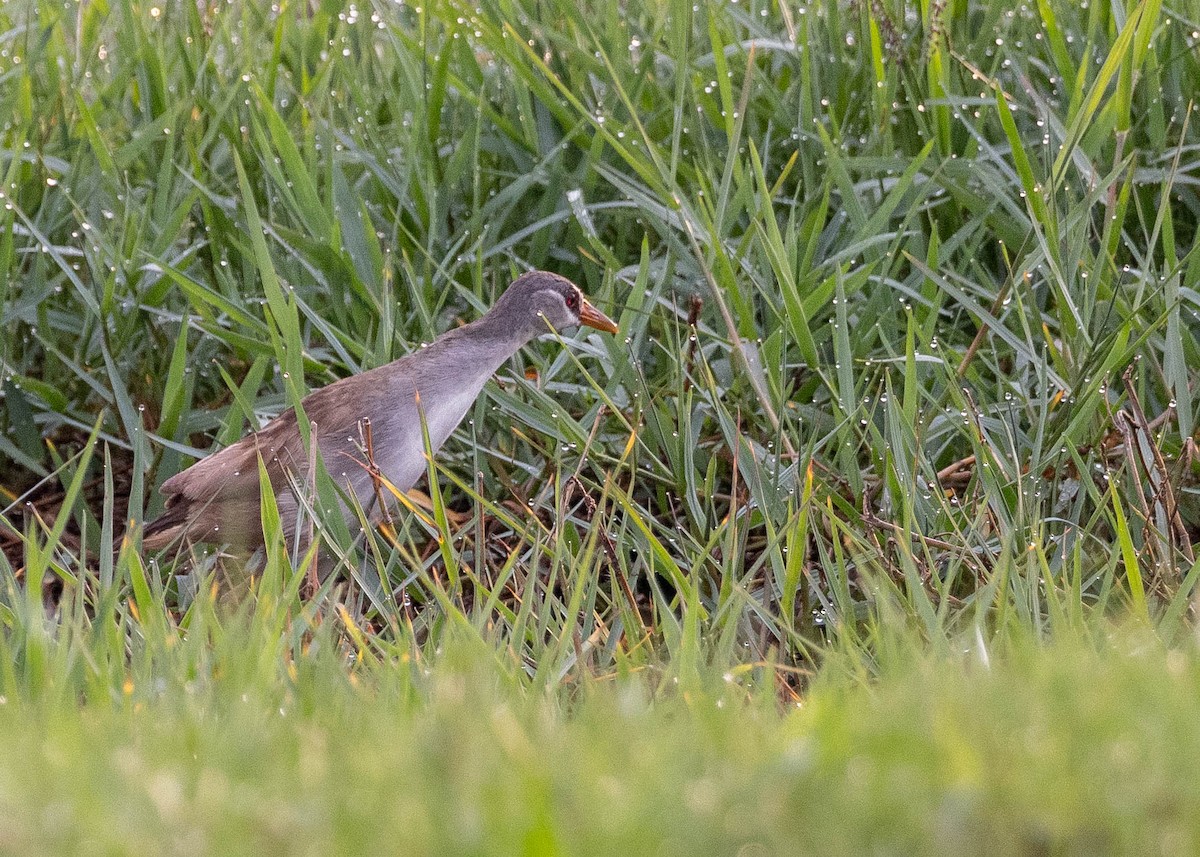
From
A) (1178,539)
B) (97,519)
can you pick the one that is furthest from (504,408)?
(1178,539)

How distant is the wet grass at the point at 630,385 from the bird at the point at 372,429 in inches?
4.4

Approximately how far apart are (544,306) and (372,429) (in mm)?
543

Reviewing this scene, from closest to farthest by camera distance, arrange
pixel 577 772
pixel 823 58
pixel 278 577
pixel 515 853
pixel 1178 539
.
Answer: pixel 515 853 → pixel 577 772 → pixel 278 577 → pixel 1178 539 → pixel 823 58

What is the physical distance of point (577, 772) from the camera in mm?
1617

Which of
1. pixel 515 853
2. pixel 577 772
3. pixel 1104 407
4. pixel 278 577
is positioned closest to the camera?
pixel 515 853

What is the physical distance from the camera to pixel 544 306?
3.96m

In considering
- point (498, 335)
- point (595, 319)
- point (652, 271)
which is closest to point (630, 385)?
point (595, 319)

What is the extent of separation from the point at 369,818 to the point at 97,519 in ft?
10.4

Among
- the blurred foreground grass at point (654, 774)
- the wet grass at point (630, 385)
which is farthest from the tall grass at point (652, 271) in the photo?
the blurred foreground grass at point (654, 774)

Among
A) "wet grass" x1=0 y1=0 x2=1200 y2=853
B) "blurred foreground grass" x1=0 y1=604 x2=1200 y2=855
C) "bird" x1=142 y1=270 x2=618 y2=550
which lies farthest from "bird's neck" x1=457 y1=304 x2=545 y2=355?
"blurred foreground grass" x1=0 y1=604 x2=1200 y2=855

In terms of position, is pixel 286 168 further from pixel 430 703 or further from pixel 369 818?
pixel 369 818

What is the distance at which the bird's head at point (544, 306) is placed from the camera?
394 cm

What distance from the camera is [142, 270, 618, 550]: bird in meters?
3.74

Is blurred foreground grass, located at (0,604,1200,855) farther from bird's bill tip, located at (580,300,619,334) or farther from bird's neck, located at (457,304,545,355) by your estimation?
bird's bill tip, located at (580,300,619,334)
